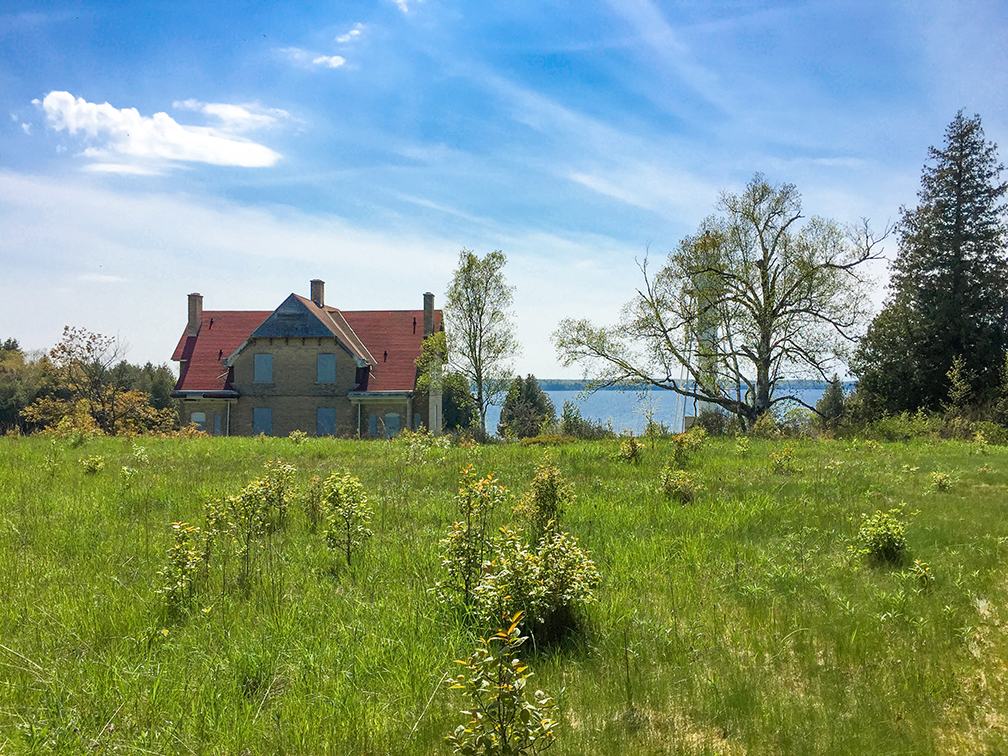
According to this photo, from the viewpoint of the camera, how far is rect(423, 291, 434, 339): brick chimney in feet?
138

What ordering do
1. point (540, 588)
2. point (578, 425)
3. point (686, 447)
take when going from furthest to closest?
point (578, 425) < point (686, 447) < point (540, 588)

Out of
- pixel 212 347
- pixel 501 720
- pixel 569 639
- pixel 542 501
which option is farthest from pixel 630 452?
pixel 212 347

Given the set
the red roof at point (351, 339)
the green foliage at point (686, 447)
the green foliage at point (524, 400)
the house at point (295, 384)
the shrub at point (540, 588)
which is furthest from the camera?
the green foliage at point (524, 400)

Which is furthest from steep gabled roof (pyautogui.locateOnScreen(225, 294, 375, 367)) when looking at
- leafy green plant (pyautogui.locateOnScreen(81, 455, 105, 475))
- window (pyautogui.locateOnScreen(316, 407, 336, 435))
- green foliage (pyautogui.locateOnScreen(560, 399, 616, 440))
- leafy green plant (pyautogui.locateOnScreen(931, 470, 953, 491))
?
leafy green plant (pyautogui.locateOnScreen(931, 470, 953, 491))

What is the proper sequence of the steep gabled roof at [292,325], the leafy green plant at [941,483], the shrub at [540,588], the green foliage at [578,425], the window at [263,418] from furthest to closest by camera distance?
the window at [263,418]
the steep gabled roof at [292,325]
the green foliage at [578,425]
the leafy green plant at [941,483]
the shrub at [540,588]

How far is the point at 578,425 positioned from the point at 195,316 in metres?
30.0

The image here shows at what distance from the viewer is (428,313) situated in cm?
4225

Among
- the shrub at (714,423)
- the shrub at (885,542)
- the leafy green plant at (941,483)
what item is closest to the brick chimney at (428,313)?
the shrub at (714,423)

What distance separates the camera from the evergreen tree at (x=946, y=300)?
27.1 meters

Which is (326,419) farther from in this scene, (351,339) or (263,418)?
(351,339)

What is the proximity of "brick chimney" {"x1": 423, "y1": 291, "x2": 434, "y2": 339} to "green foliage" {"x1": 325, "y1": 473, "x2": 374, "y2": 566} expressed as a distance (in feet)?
113

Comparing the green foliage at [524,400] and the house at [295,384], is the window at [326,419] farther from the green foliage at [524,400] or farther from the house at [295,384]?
Answer: the green foliage at [524,400]

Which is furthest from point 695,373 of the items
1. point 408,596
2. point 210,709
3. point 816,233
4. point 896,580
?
point 210,709

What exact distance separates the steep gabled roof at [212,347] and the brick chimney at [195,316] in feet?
0.97
